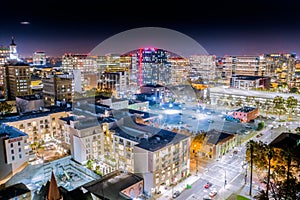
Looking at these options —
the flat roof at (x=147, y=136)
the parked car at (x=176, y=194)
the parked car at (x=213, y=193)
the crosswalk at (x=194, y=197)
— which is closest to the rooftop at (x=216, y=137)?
the flat roof at (x=147, y=136)

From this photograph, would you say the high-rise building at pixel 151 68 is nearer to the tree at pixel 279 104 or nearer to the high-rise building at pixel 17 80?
the high-rise building at pixel 17 80

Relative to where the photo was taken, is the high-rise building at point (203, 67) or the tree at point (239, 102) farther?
the high-rise building at point (203, 67)

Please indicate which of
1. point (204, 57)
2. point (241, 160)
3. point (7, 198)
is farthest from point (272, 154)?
point (204, 57)

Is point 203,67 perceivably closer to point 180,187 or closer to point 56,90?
point 56,90

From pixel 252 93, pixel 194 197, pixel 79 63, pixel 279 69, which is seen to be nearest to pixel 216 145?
pixel 194 197

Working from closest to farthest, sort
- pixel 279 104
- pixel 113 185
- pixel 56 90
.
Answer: pixel 113 185, pixel 56 90, pixel 279 104

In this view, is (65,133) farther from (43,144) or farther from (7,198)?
(7,198)

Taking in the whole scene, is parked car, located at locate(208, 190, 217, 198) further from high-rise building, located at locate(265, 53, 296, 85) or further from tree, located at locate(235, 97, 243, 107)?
high-rise building, located at locate(265, 53, 296, 85)
